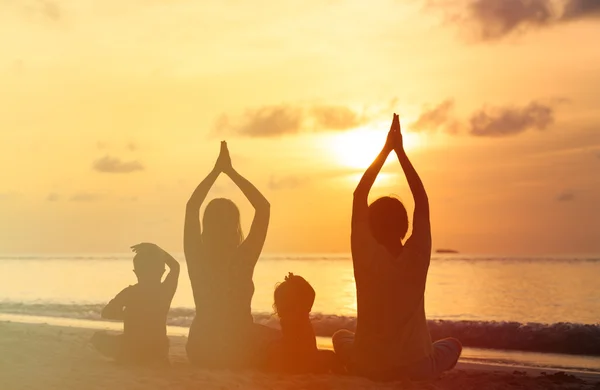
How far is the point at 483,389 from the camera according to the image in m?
7.25

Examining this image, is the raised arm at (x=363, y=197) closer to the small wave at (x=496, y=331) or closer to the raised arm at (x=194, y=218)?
the raised arm at (x=194, y=218)

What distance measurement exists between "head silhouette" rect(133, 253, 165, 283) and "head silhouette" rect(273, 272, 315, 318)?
62.0 inches

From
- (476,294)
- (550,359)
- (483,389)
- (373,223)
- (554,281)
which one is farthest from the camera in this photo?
(554,281)

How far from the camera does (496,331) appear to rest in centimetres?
1770

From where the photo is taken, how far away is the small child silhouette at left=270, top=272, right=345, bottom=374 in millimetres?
7355

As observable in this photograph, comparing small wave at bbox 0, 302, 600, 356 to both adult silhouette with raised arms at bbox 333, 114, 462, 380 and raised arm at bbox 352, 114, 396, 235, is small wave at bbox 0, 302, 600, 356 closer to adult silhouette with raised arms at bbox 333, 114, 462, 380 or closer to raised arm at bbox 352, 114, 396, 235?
adult silhouette with raised arms at bbox 333, 114, 462, 380

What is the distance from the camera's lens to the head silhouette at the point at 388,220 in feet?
22.2

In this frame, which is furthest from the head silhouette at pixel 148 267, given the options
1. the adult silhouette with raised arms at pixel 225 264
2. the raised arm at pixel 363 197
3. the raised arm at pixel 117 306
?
the raised arm at pixel 363 197

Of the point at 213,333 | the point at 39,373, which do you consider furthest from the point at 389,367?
the point at 39,373

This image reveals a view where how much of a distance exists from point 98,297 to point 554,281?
25.1 meters

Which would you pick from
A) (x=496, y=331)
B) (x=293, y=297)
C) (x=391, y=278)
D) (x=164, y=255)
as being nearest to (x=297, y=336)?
(x=293, y=297)

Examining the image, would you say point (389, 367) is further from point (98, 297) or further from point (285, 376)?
point (98, 297)

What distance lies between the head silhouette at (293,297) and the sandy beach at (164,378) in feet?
2.16

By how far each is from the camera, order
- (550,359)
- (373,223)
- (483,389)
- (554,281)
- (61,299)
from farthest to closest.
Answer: (554,281) → (61,299) → (550,359) → (483,389) → (373,223)
